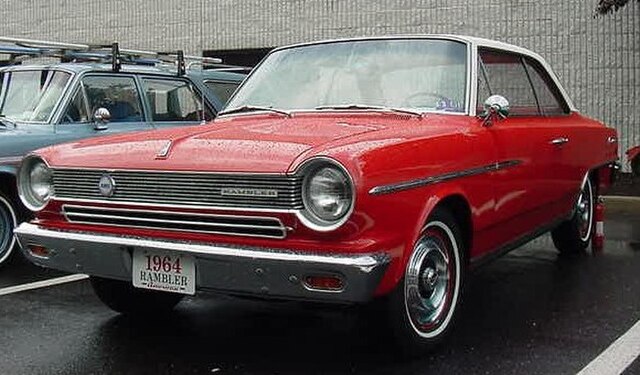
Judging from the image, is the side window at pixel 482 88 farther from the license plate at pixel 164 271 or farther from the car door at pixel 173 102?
the car door at pixel 173 102

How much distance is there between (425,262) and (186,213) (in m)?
1.20

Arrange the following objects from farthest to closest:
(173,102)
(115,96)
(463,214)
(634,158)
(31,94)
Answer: (634,158), (173,102), (115,96), (31,94), (463,214)

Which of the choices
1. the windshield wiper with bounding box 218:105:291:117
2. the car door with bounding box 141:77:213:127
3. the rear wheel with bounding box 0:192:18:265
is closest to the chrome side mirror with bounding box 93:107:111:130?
the car door with bounding box 141:77:213:127

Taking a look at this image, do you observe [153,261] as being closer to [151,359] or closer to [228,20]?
[151,359]

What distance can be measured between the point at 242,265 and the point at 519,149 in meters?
2.14

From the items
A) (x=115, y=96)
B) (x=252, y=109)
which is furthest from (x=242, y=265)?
(x=115, y=96)

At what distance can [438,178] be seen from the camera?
392 centimetres

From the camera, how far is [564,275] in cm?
599

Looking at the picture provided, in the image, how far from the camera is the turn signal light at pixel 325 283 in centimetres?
342

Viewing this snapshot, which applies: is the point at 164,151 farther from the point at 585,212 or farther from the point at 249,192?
the point at 585,212

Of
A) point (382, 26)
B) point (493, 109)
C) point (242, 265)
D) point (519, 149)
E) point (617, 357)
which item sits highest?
point (382, 26)

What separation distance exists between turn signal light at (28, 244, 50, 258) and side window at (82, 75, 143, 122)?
122 inches

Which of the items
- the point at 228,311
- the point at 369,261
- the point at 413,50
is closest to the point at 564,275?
the point at 413,50

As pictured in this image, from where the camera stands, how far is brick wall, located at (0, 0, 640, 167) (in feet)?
36.4
